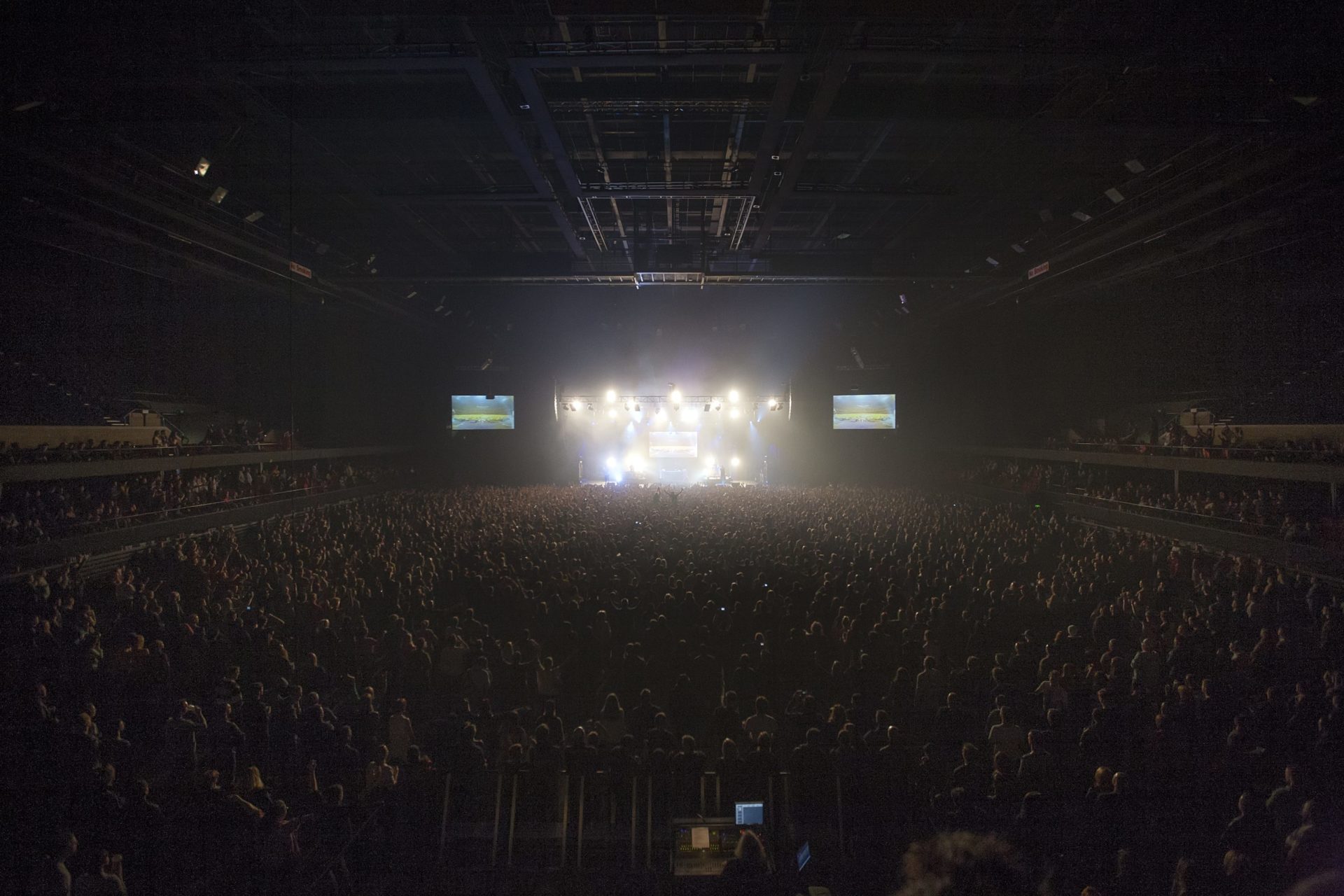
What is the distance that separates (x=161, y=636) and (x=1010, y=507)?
2185cm

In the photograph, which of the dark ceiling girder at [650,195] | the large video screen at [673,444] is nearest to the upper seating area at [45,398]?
the dark ceiling girder at [650,195]

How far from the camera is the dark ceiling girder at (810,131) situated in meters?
8.28

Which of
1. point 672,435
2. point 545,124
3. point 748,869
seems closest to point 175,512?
point 545,124

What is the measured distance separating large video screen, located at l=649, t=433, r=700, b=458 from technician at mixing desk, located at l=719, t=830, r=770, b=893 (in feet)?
116

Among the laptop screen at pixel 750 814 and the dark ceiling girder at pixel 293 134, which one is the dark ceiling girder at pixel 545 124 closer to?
the dark ceiling girder at pixel 293 134

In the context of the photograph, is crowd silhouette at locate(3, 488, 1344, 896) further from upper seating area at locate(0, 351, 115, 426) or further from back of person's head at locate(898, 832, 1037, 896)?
upper seating area at locate(0, 351, 115, 426)

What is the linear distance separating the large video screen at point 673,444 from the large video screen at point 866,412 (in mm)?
10937

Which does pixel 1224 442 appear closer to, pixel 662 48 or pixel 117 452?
pixel 662 48

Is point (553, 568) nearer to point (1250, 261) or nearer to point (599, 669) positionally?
point (599, 669)

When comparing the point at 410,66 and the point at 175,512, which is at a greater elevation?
the point at 410,66

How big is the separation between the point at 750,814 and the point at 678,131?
37.7 feet

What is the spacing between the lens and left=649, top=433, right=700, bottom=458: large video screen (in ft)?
130

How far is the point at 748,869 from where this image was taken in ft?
14.0

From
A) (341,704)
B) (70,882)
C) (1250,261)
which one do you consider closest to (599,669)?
(341,704)
